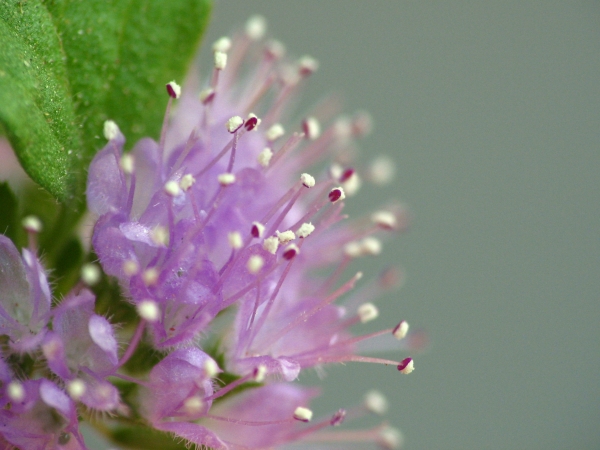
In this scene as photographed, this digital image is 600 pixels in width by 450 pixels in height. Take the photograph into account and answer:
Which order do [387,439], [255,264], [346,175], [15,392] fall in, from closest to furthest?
[15,392] < [255,264] < [346,175] < [387,439]

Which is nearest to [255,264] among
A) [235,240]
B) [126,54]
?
[235,240]

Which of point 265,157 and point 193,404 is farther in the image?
point 265,157

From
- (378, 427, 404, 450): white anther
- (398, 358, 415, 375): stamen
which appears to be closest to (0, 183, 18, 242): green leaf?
(398, 358, 415, 375): stamen

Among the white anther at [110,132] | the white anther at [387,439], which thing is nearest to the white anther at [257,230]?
the white anther at [110,132]

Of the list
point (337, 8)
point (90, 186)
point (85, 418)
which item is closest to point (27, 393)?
point (85, 418)

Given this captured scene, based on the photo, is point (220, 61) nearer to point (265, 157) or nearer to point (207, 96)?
point (207, 96)

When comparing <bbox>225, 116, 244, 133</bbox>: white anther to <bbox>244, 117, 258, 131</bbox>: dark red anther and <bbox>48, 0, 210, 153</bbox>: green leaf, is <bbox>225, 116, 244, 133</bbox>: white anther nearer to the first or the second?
<bbox>244, 117, 258, 131</bbox>: dark red anther

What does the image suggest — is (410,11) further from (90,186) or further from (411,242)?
(90,186)
